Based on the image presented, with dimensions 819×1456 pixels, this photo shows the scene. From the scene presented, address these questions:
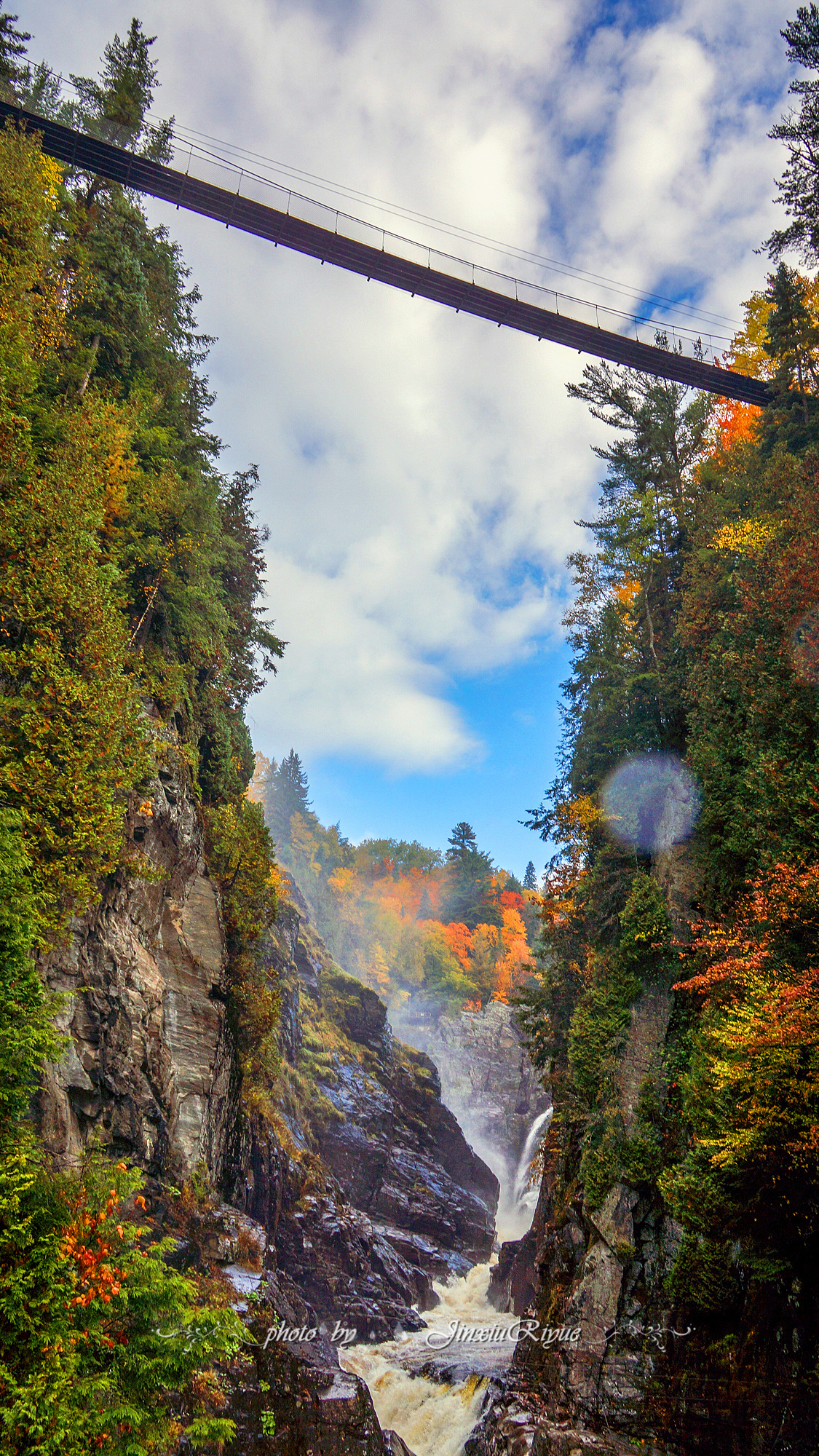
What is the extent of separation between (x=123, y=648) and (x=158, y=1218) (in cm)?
1097

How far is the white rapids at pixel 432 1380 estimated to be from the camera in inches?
635

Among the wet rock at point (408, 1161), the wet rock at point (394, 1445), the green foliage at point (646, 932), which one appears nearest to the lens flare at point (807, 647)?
the green foliage at point (646, 932)

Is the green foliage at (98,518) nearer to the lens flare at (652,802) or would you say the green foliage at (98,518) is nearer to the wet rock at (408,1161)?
the lens flare at (652,802)

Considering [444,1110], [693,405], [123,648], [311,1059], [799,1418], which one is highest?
[693,405]

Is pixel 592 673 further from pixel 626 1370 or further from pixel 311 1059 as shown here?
pixel 311 1059

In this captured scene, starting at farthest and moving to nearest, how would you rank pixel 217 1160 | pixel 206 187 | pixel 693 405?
1. pixel 693 405
2. pixel 206 187
3. pixel 217 1160

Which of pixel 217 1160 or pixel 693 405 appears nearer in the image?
pixel 217 1160

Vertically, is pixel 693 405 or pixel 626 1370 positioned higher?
pixel 693 405

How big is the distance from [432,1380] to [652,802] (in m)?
17.5

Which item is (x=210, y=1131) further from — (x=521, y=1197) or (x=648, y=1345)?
(x=521, y=1197)

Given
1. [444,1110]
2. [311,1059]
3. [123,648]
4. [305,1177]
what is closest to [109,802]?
[123,648]

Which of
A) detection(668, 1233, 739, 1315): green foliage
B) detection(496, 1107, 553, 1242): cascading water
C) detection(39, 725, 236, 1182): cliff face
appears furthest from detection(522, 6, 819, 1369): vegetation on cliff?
detection(496, 1107, 553, 1242): cascading water

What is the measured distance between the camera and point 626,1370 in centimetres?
1166

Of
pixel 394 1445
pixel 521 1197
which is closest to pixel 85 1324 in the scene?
pixel 394 1445
